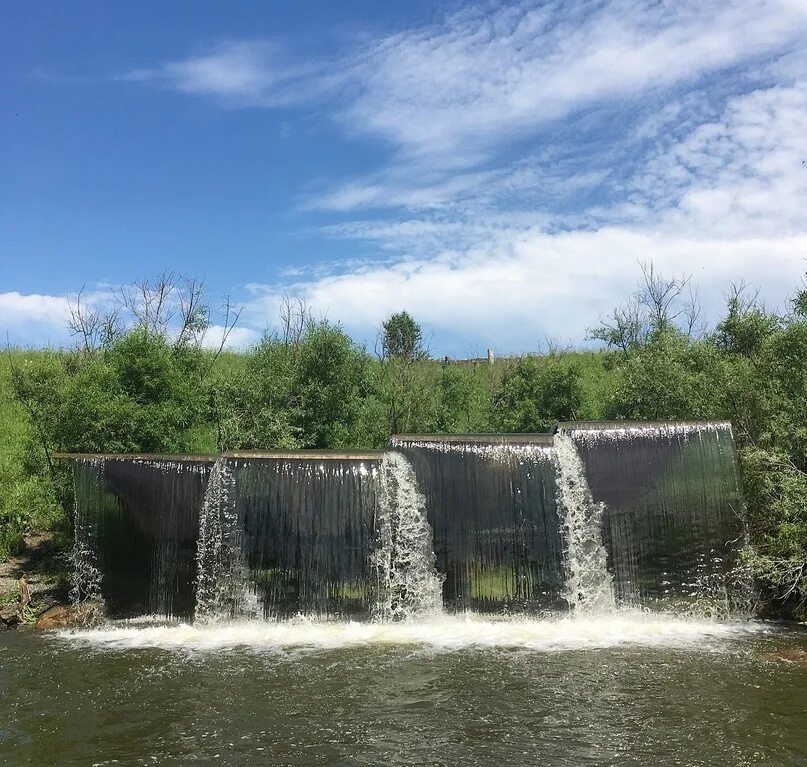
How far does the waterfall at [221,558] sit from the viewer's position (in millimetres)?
13242

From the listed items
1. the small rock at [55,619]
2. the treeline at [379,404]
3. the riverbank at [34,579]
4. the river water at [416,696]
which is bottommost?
the river water at [416,696]

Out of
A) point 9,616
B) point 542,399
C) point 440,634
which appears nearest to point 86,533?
point 9,616

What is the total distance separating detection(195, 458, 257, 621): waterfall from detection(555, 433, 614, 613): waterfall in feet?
19.7

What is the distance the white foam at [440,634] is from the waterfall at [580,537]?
0.37 m

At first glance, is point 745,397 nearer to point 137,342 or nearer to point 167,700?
point 167,700

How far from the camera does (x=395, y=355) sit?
31.1m

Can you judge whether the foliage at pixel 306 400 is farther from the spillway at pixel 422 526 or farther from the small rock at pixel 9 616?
the small rock at pixel 9 616

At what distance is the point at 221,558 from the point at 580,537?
22.4ft

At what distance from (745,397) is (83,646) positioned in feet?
44.1

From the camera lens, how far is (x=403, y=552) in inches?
528

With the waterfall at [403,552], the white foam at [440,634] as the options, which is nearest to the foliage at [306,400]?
the waterfall at [403,552]

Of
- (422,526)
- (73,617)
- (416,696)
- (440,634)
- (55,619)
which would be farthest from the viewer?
(55,619)

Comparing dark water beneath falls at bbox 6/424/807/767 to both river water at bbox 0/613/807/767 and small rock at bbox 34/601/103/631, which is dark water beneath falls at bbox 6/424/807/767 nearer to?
river water at bbox 0/613/807/767

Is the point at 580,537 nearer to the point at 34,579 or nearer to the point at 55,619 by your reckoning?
the point at 55,619
